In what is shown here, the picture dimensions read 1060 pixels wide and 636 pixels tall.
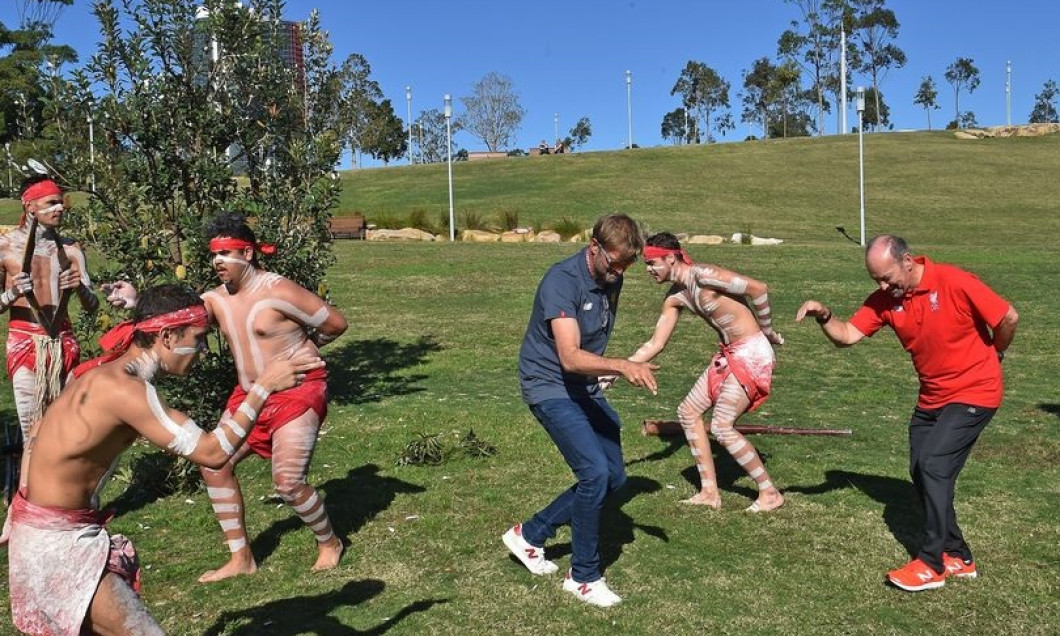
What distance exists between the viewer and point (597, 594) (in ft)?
16.8

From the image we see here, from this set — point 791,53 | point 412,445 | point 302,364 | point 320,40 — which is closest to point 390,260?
point 320,40

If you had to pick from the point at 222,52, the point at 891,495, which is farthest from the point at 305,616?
the point at 222,52

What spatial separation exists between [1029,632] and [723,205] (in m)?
40.4

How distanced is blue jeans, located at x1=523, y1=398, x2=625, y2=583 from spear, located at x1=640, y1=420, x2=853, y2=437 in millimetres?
3384

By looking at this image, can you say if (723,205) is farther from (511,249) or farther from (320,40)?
(320,40)

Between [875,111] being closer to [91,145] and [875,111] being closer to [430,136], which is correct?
[430,136]

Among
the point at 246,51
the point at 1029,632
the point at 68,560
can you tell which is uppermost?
the point at 246,51

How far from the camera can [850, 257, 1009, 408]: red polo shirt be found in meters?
5.18

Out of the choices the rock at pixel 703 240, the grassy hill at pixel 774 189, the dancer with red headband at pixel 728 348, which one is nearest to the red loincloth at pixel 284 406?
the dancer with red headband at pixel 728 348

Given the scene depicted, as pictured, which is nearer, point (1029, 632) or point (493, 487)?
point (1029, 632)

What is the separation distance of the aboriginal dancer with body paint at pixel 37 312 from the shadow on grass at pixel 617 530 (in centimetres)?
342

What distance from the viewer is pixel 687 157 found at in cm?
6341

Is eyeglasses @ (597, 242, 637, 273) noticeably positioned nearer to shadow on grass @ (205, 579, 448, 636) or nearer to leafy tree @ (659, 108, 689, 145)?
shadow on grass @ (205, 579, 448, 636)

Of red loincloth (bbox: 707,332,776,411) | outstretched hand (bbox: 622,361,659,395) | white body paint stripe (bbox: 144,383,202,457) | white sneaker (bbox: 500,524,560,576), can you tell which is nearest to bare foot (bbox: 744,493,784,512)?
red loincloth (bbox: 707,332,776,411)
